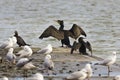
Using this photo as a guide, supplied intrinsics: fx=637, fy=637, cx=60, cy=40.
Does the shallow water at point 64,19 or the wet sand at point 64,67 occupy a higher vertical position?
the wet sand at point 64,67

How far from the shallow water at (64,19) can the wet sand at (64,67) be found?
410 centimetres

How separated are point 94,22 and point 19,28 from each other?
6680 millimetres

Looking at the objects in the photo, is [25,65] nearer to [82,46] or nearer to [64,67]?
[64,67]

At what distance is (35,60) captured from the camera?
2064cm

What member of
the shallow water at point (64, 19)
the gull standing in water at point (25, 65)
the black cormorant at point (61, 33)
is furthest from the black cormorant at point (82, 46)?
the gull standing in water at point (25, 65)

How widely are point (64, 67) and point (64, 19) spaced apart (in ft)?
78.3

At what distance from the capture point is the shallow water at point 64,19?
31.1 metres

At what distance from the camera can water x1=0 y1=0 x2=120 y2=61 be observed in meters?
31.1

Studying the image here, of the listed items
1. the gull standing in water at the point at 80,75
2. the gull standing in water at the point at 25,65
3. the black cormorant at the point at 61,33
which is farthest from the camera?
the black cormorant at the point at 61,33

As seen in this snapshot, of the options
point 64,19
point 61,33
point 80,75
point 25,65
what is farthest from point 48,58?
point 64,19

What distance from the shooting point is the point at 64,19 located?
142ft

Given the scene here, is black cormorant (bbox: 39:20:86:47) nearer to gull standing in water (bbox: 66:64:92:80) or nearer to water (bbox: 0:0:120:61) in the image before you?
water (bbox: 0:0:120:61)

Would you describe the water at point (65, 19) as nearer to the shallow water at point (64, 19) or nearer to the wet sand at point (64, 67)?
the shallow water at point (64, 19)

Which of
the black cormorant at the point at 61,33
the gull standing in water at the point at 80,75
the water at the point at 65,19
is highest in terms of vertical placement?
the black cormorant at the point at 61,33
